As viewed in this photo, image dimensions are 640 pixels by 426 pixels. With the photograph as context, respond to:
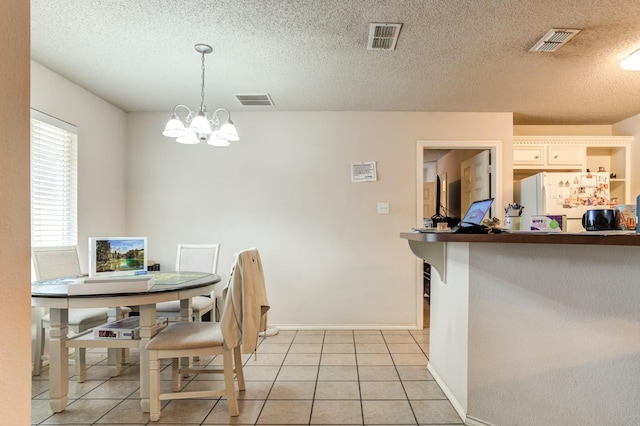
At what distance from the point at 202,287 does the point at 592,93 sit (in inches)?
146

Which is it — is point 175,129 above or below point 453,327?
above

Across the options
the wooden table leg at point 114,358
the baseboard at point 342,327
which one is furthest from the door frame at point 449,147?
the wooden table leg at point 114,358

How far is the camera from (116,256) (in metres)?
2.26

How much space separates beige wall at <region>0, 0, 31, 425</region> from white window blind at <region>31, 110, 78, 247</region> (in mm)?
2336

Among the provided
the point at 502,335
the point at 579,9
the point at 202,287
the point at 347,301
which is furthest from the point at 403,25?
the point at 347,301

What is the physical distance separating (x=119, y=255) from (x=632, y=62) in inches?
147

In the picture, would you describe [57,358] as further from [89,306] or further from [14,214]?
[14,214]

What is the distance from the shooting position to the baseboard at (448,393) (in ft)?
6.35

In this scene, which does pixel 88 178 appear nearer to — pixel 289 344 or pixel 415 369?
pixel 289 344

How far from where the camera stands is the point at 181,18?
6.88 ft

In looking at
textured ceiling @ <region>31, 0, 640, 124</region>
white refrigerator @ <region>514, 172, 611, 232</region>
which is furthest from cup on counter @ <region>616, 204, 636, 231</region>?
white refrigerator @ <region>514, 172, 611, 232</region>

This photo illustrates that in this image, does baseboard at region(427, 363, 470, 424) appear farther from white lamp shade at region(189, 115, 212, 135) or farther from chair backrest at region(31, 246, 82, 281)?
chair backrest at region(31, 246, 82, 281)

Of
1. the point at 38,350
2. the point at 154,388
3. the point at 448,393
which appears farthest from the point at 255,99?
the point at 448,393

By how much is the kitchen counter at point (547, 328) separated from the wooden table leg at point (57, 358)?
2.15 metres
